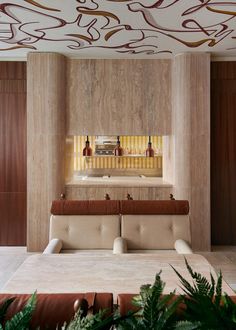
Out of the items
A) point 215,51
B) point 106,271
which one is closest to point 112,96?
point 215,51

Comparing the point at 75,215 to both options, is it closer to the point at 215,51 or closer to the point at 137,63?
the point at 137,63

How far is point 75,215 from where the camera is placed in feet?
12.0

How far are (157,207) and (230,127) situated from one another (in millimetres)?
2500

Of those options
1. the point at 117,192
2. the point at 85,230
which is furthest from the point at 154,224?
the point at 117,192

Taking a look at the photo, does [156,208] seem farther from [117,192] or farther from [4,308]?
[4,308]

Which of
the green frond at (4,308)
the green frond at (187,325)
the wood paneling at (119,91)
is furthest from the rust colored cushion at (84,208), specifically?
the green frond at (187,325)

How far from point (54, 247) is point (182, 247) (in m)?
1.25

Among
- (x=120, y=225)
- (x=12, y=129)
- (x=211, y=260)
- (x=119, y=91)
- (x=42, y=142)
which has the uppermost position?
(x=119, y=91)

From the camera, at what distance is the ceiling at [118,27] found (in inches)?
140

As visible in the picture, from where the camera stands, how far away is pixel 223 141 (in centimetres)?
542

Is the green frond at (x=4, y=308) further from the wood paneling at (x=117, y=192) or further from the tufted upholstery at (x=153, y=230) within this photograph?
the wood paneling at (x=117, y=192)

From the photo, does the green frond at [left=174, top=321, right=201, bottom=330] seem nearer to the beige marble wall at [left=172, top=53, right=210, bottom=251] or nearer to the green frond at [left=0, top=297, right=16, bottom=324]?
the green frond at [left=0, top=297, right=16, bottom=324]

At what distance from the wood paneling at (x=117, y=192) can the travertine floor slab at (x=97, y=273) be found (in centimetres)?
260

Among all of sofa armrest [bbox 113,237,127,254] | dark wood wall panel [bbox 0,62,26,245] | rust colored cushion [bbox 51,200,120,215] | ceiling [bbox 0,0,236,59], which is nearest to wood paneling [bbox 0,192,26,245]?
dark wood wall panel [bbox 0,62,26,245]
